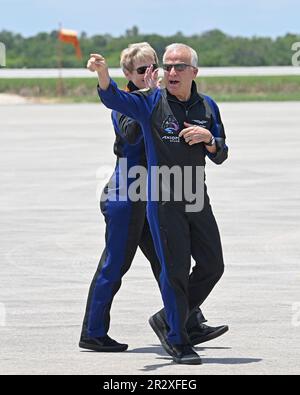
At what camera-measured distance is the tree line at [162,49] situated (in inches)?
4063

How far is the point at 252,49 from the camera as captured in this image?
108 m

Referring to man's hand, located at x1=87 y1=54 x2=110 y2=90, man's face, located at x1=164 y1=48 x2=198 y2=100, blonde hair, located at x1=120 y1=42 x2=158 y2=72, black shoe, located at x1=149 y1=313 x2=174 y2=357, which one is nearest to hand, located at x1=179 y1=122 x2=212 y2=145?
man's face, located at x1=164 y1=48 x2=198 y2=100

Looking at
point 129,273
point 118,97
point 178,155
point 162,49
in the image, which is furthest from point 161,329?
point 162,49

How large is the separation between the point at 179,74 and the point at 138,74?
0.49 m

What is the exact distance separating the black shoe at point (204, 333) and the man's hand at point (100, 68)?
5.68 ft

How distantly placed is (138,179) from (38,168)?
569 inches

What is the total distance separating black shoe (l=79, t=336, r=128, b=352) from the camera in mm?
8945

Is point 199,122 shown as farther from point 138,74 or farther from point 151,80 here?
point 138,74

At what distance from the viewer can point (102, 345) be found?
29.4 ft

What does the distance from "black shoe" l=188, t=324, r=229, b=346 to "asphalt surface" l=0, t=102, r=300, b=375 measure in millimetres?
94

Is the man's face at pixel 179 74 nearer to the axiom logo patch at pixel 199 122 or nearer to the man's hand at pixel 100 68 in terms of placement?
the axiom logo patch at pixel 199 122

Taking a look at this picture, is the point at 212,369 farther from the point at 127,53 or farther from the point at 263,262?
the point at 263,262

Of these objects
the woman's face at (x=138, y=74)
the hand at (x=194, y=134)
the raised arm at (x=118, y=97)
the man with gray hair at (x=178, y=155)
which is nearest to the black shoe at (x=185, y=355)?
the man with gray hair at (x=178, y=155)

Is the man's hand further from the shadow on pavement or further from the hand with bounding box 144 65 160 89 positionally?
the shadow on pavement
